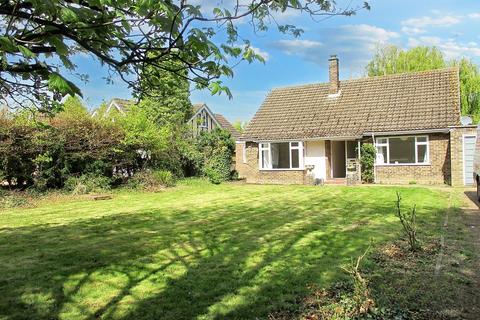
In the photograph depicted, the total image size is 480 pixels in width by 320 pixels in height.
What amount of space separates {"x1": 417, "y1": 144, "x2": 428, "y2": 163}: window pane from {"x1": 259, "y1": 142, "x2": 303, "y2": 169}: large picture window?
6.73 meters

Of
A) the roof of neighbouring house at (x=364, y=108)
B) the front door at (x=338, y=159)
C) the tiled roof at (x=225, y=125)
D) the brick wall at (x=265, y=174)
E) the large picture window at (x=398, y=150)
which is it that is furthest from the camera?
the tiled roof at (x=225, y=125)

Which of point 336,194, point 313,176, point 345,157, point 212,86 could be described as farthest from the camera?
point 345,157

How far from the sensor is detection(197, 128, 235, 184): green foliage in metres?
27.3

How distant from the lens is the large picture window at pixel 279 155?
26.6m

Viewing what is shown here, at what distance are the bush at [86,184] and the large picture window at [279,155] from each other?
10.1 m

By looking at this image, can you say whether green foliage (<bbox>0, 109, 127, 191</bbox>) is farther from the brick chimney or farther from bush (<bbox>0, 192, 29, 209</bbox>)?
the brick chimney

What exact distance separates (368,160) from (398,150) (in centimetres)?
179

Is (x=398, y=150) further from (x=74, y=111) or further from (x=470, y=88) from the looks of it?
(x=470, y=88)

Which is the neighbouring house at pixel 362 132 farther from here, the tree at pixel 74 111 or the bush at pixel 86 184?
the tree at pixel 74 111

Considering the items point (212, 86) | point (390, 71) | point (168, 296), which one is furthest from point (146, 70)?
point (390, 71)

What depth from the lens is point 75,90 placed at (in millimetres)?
2742

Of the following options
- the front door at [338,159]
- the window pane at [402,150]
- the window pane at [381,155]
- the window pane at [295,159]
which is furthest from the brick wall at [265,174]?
the window pane at [402,150]

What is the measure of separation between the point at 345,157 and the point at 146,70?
2355cm

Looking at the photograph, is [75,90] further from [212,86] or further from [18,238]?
[18,238]
